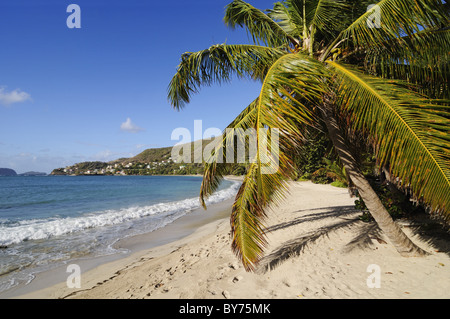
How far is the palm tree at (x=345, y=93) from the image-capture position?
262 centimetres

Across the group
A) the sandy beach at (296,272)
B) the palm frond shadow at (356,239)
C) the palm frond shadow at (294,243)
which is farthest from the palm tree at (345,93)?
the palm frond shadow at (294,243)

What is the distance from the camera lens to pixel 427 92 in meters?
4.27

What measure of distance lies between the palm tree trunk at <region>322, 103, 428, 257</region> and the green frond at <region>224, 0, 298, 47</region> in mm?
2159

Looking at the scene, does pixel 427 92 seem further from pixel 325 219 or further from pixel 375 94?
pixel 325 219

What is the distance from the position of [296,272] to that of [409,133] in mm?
3117

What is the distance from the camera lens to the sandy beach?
3748 mm

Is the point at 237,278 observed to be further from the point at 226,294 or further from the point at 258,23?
the point at 258,23

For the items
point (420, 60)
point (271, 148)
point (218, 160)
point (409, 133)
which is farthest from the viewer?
point (218, 160)

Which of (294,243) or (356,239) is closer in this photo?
(356,239)

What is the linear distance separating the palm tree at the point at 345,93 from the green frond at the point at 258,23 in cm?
2

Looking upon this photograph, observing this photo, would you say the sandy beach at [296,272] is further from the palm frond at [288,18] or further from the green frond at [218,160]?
the palm frond at [288,18]

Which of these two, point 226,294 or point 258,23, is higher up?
point 258,23

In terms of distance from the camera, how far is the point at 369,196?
4352mm

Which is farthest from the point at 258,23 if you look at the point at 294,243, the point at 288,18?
the point at 294,243
